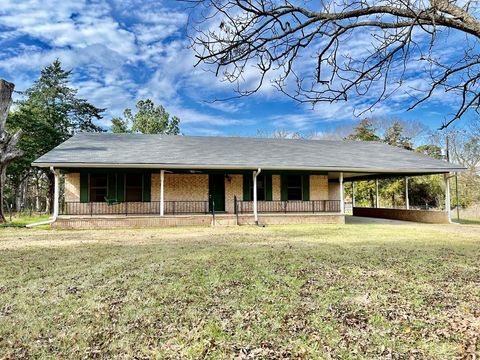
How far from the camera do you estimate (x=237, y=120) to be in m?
41.5

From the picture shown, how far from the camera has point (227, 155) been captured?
16.3 metres

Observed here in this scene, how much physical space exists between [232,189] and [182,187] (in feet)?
7.90

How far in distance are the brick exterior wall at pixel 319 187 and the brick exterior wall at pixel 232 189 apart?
12.2ft

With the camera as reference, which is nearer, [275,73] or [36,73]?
[275,73]

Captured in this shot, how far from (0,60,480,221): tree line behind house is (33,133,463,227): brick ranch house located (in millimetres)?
8689

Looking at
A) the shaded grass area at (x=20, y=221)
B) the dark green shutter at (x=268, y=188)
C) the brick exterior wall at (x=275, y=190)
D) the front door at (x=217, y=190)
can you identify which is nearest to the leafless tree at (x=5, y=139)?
the shaded grass area at (x=20, y=221)

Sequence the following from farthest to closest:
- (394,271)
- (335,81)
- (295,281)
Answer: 1. (394,271)
2. (295,281)
3. (335,81)

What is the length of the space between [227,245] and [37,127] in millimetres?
25446

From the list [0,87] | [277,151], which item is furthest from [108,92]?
[277,151]

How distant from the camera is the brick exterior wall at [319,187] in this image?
17.9m

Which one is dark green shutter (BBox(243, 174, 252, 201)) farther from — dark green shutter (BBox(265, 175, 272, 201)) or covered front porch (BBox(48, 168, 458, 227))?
dark green shutter (BBox(265, 175, 272, 201))

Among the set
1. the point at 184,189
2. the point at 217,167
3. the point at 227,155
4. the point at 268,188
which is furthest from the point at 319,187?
the point at 184,189

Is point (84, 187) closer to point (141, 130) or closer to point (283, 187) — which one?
point (283, 187)

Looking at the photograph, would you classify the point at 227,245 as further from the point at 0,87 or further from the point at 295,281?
the point at 0,87
